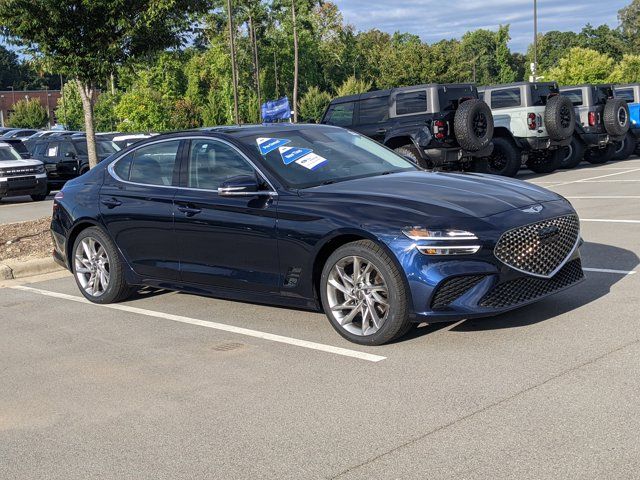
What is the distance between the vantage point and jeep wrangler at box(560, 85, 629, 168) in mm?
21844

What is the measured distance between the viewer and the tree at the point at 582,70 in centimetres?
5769

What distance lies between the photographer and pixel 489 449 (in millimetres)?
4031

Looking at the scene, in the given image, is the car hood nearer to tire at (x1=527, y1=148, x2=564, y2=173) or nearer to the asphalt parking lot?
the asphalt parking lot

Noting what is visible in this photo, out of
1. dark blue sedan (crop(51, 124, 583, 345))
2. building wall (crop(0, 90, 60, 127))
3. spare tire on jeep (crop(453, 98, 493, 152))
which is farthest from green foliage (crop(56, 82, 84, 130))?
dark blue sedan (crop(51, 124, 583, 345))

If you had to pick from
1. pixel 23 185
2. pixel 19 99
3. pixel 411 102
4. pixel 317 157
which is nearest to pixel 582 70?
pixel 411 102

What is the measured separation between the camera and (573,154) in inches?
883

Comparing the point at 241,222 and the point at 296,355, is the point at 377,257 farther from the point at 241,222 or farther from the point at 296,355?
the point at 241,222

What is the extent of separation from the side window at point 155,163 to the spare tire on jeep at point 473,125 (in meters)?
10.1

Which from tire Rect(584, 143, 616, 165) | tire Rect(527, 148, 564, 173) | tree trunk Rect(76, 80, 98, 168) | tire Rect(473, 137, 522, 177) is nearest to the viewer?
tree trunk Rect(76, 80, 98, 168)

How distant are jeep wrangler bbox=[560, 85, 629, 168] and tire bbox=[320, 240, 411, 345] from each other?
55.7 feet

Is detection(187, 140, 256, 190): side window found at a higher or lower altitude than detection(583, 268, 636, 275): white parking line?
higher

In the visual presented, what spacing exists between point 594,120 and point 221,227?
17210 millimetres

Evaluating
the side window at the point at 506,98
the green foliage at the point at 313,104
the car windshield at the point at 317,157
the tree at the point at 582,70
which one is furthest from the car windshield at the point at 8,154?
the green foliage at the point at 313,104

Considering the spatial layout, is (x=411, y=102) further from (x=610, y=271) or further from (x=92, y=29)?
(x=610, y=271)
